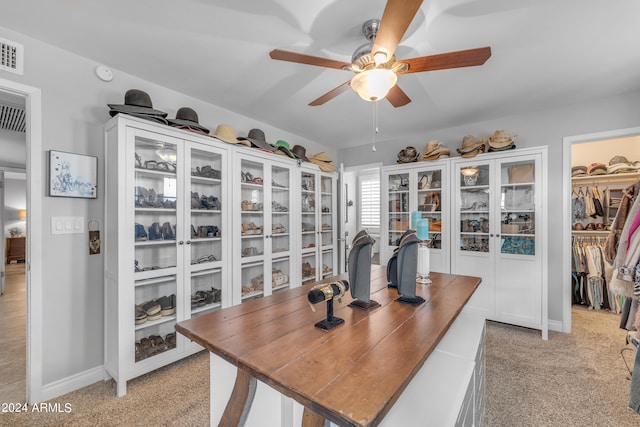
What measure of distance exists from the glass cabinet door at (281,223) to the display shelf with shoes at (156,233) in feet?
2.40

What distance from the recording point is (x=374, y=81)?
1.55 metres

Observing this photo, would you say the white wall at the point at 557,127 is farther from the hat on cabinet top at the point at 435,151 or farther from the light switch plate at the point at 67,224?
the light switch plate at the point at 67,224

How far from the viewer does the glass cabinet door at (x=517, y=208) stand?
119 inches

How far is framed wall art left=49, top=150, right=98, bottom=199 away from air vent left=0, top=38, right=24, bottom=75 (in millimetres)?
560

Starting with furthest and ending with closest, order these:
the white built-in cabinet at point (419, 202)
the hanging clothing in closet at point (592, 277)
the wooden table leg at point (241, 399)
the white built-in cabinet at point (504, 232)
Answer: the hanging clothing in closet at point (592, 277)
the white built-in cabinet at point (419, 202)
the white built-in cabinet at point (504, 232)
the wooden table leg at point (241, 399)

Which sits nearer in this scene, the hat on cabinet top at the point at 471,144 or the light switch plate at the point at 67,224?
the light switch plate at the point at 67,224

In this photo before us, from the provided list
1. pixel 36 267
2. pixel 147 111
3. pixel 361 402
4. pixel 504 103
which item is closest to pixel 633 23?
pixel 504 103

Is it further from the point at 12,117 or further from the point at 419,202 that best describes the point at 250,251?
the point at 12,117

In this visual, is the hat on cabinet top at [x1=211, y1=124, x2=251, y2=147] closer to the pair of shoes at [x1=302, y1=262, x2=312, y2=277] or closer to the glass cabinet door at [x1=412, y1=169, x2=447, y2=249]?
the pair of shoes at [x1=302, y1=262, x2=312, y2=277]

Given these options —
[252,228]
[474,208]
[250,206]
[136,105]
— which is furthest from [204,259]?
[474,208]

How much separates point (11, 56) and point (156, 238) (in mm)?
1516

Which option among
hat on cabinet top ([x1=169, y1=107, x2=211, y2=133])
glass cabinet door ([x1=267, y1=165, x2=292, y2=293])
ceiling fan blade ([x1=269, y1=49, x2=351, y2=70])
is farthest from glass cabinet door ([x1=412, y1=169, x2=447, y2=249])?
hat on cabinet top ([x1=169, y1=107, x2=211, y2=133])

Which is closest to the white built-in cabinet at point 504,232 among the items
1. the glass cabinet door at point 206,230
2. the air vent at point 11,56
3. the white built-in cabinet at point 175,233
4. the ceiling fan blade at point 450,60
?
the ceiling fan blade at point 450,60

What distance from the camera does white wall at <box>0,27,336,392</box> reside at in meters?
1.95
